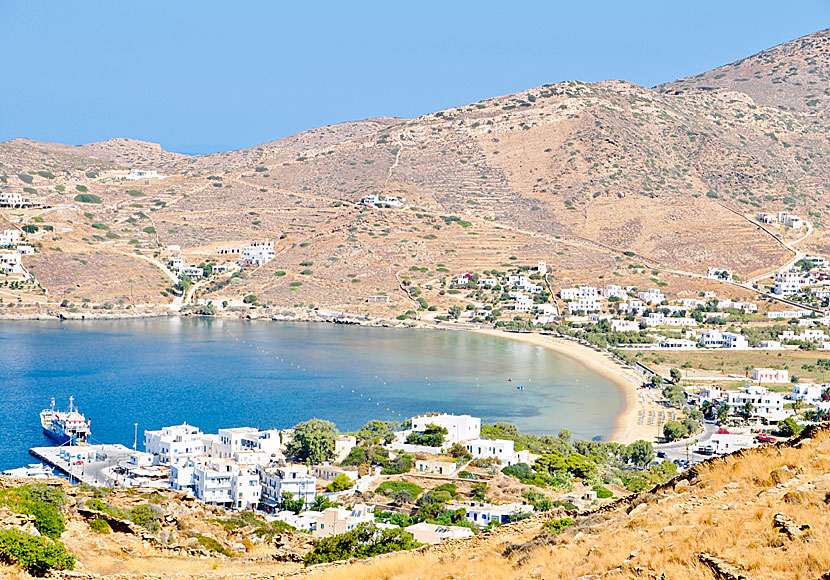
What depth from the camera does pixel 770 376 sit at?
52.1 m

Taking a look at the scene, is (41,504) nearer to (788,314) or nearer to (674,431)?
(674,431)

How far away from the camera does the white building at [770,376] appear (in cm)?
5191

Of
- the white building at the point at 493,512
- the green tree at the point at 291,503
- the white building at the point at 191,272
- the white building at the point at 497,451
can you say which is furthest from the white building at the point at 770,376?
the white building at the point at 191,272

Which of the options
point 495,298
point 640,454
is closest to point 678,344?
point 495,298

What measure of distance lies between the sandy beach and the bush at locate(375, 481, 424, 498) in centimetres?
1276

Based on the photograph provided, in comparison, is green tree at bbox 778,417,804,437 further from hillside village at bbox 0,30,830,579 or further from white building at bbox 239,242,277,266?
white building at bbox 239,242,277,266

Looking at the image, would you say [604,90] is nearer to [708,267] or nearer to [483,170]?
[483,170]

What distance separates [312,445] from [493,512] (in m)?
8.98

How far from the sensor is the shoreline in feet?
141

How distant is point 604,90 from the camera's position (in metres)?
136

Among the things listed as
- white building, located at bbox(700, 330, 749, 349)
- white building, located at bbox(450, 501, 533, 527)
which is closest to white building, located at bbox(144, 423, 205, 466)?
white building, located at bbox(450, 501, 533, 527)

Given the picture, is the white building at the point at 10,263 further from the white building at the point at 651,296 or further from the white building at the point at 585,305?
the white building at the point at 651,296

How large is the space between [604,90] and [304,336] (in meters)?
75.1

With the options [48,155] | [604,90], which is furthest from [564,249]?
[48,155]
